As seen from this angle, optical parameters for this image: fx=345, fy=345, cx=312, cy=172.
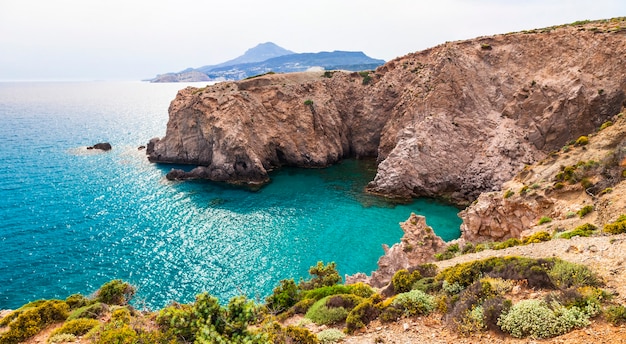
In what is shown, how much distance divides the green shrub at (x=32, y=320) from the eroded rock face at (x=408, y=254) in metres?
19.8

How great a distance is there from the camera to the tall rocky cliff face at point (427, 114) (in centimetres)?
5309

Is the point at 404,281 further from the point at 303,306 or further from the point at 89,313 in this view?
the point at 89,313

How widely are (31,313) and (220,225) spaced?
28.8 metres

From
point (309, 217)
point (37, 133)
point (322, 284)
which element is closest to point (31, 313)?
point (322, 284)

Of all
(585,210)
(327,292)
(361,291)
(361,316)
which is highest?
(585,210)

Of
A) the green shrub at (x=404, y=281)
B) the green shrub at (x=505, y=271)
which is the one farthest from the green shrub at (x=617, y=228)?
the green shrub at (x=404, y=281)

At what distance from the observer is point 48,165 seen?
6950 cm

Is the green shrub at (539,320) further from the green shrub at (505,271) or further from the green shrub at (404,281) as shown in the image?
the green shrub at (404,281)

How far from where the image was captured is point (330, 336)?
13.8 metres

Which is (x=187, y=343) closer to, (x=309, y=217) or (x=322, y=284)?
(x=322, y=284)

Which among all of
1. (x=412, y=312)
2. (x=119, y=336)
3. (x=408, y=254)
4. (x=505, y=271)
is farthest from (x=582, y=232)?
(x=119, y=336)

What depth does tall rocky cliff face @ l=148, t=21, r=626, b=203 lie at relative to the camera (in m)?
53.1

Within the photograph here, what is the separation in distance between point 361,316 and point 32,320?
53.4 feet

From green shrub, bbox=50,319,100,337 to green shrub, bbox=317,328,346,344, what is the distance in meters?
10.8
